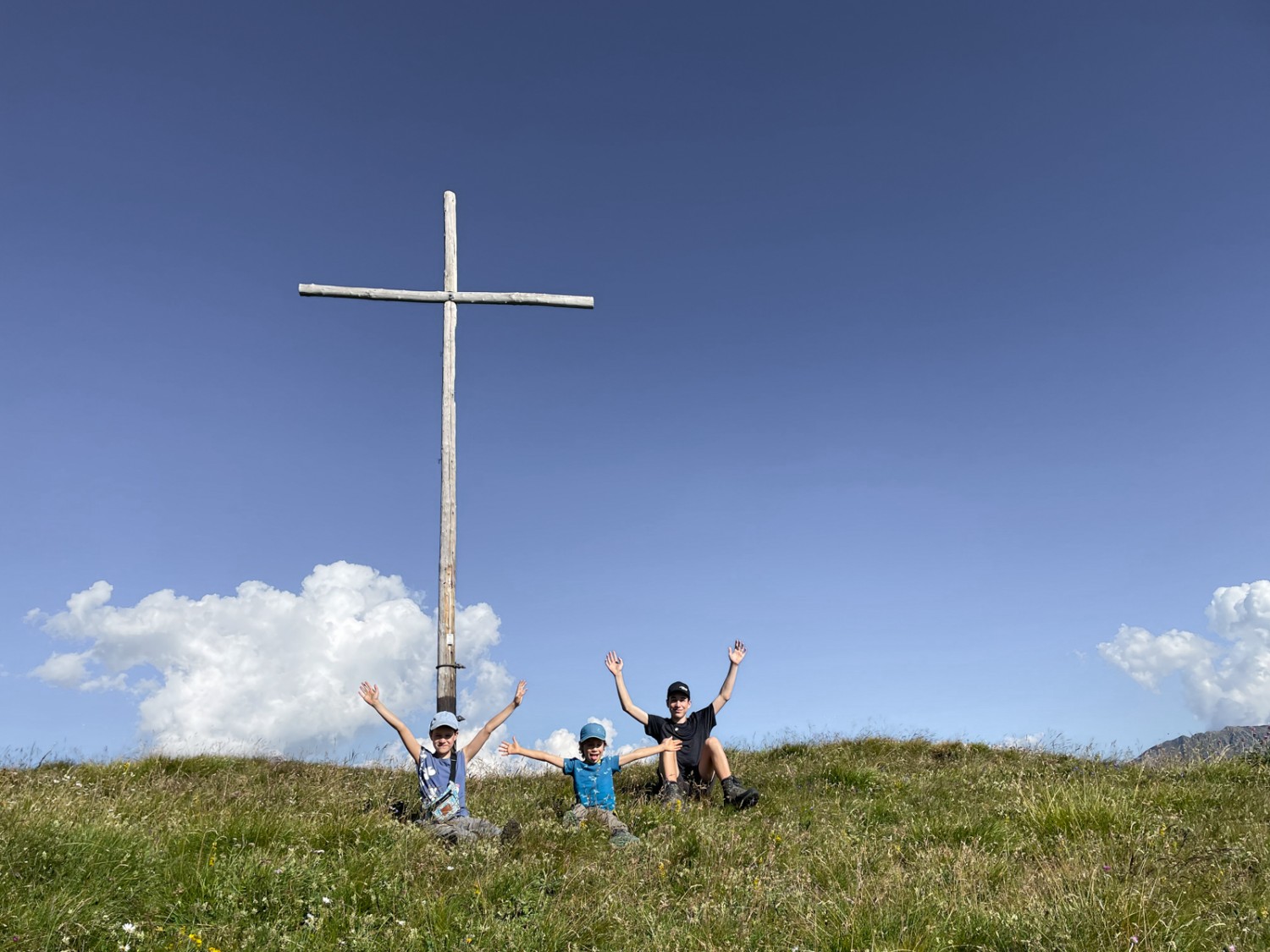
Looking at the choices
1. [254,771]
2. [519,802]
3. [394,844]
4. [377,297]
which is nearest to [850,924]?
[394,844]

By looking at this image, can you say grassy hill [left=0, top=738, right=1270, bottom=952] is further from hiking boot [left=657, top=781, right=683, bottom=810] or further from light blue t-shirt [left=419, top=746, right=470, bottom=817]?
hiking boot [left=657, top=781, right=683, bottom=810]

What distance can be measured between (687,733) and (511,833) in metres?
4.34

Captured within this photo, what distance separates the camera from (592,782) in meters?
9.62

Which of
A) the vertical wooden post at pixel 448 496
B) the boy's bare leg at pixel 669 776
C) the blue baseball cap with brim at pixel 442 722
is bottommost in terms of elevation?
the boy's bare leg at pixel 669 776

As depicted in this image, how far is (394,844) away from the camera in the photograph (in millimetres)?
6352

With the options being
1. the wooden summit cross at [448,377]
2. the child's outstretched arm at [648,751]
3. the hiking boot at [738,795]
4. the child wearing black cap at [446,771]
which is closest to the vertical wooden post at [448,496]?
the wooden summit cross at [448,377]

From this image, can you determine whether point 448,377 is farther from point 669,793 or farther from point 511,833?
point 511,833

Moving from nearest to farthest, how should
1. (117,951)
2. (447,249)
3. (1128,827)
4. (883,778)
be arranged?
(117,951) < (1128,827) < (883,778) < (447,249)

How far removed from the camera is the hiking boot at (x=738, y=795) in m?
9.98

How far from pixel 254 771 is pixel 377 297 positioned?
24.7 ft

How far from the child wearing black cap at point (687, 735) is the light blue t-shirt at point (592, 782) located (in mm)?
1024

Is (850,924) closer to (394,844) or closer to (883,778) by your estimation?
(394,844)

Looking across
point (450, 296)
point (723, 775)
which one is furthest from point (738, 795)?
point (450, 296)

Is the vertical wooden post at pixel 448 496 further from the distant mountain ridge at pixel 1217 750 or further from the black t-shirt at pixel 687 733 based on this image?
the distant mountain ridge at pixel 1217 750
